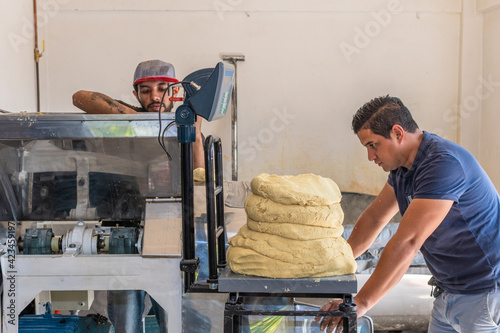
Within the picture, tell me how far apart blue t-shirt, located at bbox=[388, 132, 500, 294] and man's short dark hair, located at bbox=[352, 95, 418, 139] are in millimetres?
101

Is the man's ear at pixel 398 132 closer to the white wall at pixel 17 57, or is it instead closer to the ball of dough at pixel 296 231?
the ball of dough at pixel 296 231

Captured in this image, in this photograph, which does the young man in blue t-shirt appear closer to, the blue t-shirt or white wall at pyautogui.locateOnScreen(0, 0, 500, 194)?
the blue t-shirt

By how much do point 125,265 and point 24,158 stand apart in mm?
582

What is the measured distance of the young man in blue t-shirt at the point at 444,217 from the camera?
1533 millimetres

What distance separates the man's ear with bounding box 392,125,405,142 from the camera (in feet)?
5.39

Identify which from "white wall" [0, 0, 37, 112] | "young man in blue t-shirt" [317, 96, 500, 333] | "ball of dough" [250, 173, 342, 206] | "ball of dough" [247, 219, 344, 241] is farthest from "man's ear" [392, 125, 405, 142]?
"white wall" [0, 0, 37, 112]

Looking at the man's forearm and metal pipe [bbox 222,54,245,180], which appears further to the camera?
metal pipe [bbox 222,54,245,180]

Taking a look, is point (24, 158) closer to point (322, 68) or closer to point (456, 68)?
point (322, 68)

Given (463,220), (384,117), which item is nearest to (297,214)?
(384,117)

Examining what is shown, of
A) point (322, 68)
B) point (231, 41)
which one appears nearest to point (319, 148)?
point (322, 68)

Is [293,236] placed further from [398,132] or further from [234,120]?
[234,120]

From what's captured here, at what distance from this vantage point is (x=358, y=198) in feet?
13.5

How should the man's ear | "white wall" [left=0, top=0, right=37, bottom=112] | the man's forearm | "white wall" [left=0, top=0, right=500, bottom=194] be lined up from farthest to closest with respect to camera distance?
"white wall" [left=0, top=0, right=500, bottom=194], "white wall" [left=0, top=0, right=37, bottom=112], the man's ear, the man's forearm

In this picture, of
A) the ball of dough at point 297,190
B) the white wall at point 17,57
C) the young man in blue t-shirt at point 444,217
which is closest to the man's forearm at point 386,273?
the young man in blue t-shirt at point 444,217
